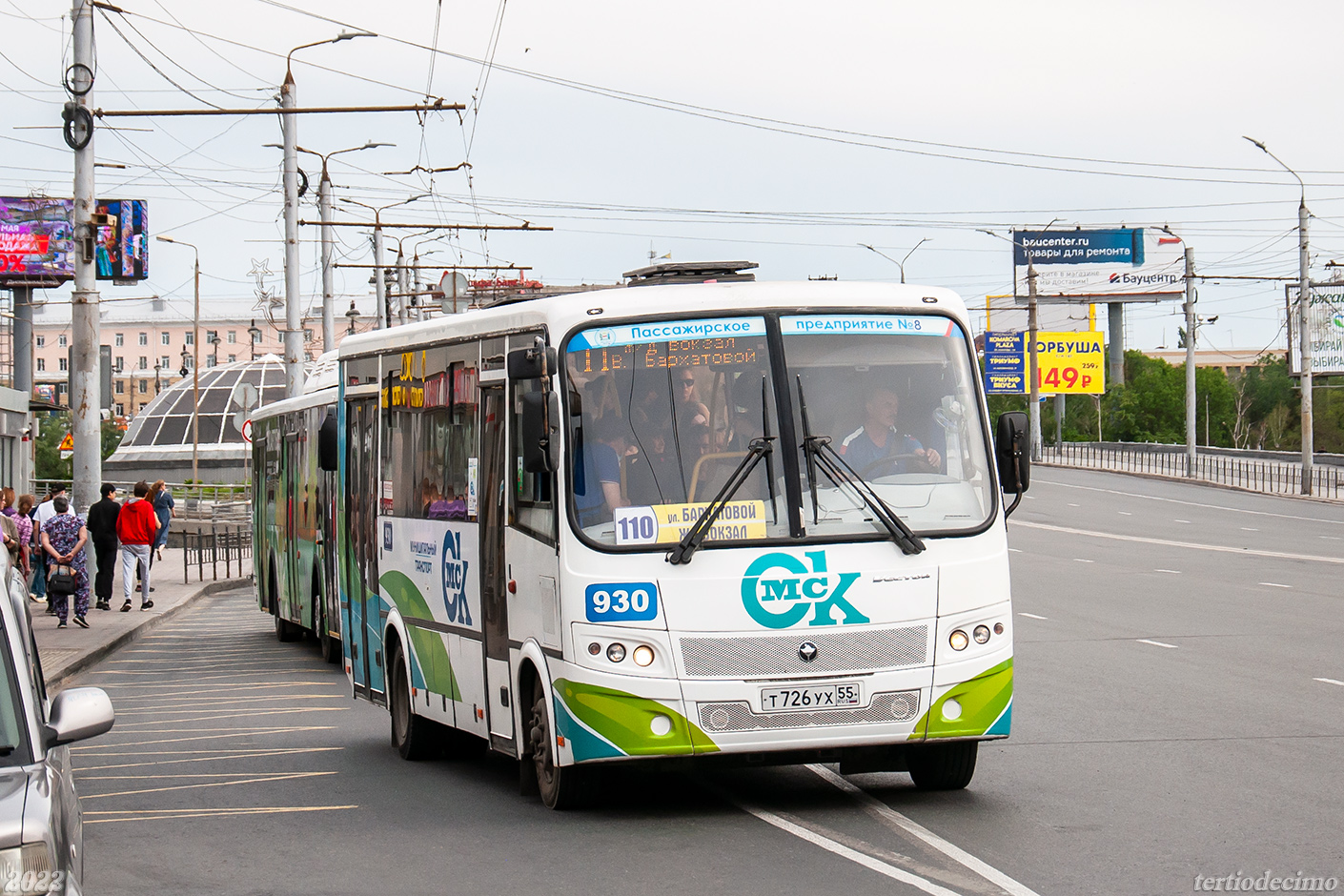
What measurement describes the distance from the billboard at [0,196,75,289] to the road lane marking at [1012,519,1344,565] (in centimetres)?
4083

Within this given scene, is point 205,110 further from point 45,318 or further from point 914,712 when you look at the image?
point 45,318

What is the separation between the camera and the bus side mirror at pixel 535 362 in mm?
8547

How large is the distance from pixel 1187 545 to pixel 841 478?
29202 mm

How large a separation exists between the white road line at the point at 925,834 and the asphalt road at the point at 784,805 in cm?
2

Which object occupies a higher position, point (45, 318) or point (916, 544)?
point (45, 318)

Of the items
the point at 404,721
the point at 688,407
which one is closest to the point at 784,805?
the point at 688,407

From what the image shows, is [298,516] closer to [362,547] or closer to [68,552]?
[68,552]

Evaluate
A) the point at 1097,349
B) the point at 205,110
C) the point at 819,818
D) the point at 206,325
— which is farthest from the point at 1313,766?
the point at 206,325

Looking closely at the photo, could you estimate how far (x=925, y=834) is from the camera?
7785 millimetres

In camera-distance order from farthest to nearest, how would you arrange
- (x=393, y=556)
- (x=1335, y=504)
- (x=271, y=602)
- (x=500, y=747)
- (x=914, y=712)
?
(x=1335, y=504) → (x=271, y=602) → (x=393, y=556) → (x=500, y=747) → (x=914, y=712)

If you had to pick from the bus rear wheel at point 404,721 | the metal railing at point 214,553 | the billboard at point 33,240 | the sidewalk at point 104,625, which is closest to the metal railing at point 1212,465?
the metal railing at point 214,553

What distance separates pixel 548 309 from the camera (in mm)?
8766

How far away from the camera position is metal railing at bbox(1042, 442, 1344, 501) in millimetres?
59812

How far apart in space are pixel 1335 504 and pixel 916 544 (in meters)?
47.7
